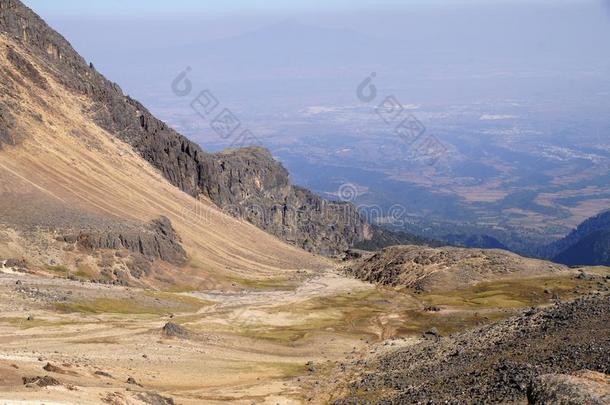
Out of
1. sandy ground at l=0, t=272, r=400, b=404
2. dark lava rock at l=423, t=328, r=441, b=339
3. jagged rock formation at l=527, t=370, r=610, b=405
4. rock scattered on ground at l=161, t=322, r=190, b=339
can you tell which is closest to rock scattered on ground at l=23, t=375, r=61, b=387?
sandy ground at l=0, t=272, r=400, b=404

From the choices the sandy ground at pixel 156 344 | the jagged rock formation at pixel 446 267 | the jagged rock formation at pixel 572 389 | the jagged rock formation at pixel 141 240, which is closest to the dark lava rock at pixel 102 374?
the sandy ground at pixel 156 344

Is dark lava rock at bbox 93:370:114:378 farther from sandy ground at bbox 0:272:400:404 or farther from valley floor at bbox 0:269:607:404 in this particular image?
sandy ground at bbox 0:272:400:404

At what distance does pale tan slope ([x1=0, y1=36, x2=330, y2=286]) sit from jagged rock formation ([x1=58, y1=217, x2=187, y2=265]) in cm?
396

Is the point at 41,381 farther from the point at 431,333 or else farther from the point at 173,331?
the point at 431,333

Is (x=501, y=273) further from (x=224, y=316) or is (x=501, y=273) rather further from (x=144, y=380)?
(x=144, y=380)

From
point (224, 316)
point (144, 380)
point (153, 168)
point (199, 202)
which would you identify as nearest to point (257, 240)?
point (199, 202)

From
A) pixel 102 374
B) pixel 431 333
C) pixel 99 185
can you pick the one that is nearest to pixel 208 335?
pixel 431 333

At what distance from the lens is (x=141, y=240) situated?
440 ft

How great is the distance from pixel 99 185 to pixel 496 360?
11245 centimetres

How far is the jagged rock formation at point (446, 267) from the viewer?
5196 inches

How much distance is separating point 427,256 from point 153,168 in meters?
80.0

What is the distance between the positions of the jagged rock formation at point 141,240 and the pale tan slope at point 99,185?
156 inches

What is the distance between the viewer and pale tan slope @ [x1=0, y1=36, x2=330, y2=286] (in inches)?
5364

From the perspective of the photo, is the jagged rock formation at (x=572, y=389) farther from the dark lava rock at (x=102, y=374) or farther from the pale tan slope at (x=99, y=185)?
the pale tan slope at (x=99, y=185)
